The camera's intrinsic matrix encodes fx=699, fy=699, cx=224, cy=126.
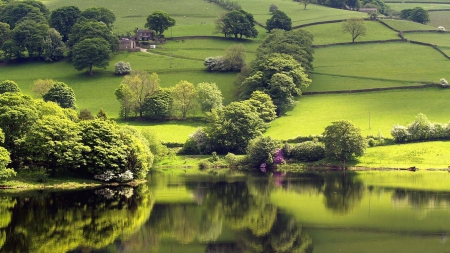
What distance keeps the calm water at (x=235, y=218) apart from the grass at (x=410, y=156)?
16.0 m

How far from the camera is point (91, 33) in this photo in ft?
527

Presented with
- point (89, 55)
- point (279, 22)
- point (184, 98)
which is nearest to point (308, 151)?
point (184, 98)

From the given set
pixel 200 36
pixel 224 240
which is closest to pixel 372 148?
pixel 224 240

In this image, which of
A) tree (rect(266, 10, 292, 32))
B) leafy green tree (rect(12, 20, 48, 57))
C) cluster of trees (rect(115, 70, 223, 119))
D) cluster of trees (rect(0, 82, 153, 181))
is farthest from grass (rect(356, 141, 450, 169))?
leafy green tree (rect(12, 20, 48, 57))

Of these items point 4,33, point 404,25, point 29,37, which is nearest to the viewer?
point 29,37

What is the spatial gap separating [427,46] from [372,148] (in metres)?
66.1

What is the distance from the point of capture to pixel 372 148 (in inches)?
4296

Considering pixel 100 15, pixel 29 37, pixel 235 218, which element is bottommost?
pixel 235 218

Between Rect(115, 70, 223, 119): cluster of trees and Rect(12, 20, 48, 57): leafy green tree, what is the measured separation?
38.6 meters

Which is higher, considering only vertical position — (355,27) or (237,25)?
(355,27)

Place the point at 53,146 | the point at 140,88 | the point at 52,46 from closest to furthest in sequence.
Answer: the point at 53,146
the point at 140,88
the point at 52,46

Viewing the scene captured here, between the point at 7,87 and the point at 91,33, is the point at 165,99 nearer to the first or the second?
the point at 7,87

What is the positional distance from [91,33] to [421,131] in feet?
271

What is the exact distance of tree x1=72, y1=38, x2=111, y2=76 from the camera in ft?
500
